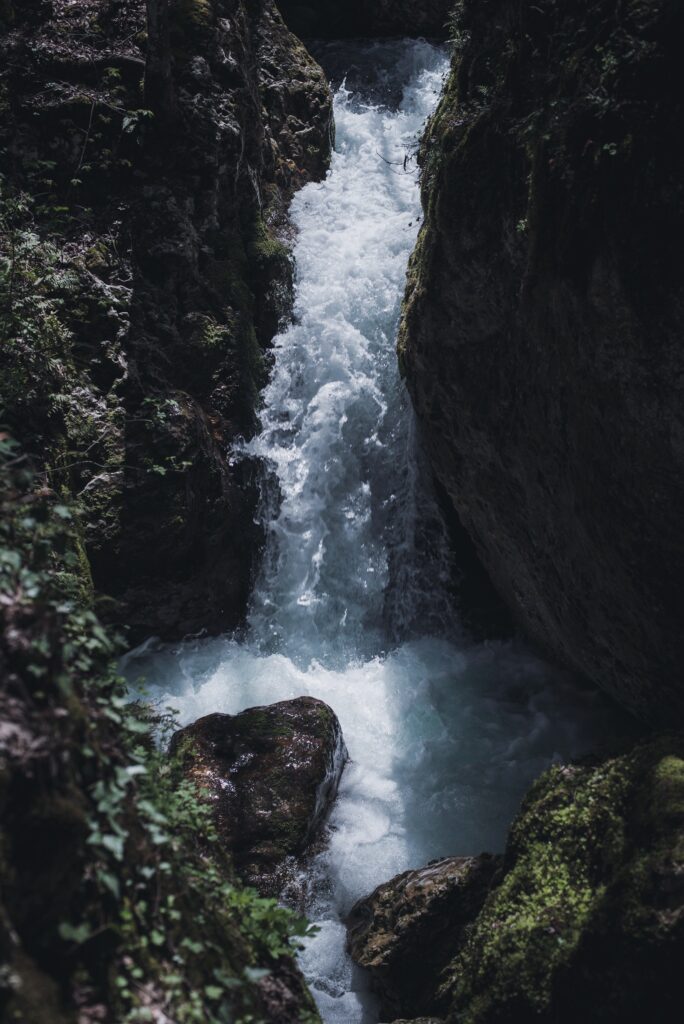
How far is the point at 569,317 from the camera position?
5480 mm

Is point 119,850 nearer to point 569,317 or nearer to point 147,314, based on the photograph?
point 569,317

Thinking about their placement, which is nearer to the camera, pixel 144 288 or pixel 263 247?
pixel 144 288

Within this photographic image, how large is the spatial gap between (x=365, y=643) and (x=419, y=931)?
3.92 meters

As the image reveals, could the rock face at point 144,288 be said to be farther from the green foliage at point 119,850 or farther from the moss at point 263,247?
the green foliage at point 119,850

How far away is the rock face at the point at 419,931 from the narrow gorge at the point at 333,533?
0.03 m

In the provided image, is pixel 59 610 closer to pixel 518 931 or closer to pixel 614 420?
pixel 518 931

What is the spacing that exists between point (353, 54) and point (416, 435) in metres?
11.4

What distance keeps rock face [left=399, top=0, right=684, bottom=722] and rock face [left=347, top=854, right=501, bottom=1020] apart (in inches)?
87.5

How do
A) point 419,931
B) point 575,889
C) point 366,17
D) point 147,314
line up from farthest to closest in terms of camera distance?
point 366,17
point 147,314
point 419,931
point 575,889

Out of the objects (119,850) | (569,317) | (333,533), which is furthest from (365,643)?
(119,850)

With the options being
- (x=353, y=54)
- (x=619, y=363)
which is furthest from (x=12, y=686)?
(x=353, y=54)

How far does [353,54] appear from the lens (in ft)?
53.0

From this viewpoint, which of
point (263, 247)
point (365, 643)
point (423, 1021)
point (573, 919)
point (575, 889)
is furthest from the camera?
point (263, 247)

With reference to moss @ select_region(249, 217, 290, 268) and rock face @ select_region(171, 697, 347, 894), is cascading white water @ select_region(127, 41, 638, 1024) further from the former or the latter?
moss @ select_region(249, 217, 290, 268)
